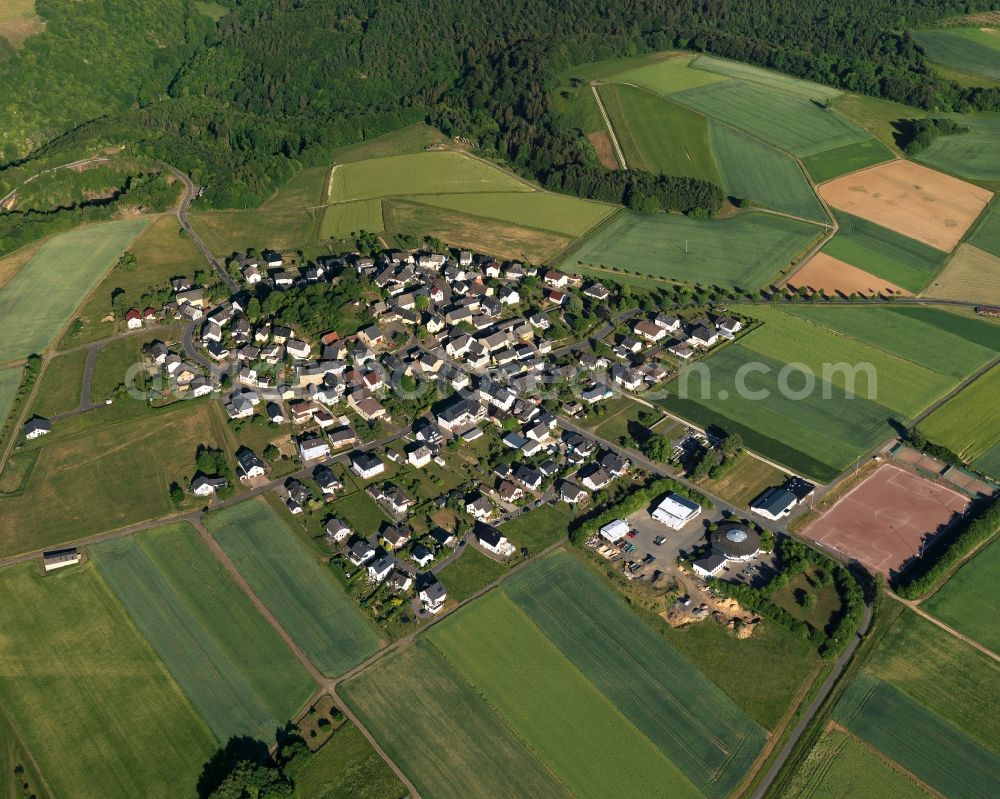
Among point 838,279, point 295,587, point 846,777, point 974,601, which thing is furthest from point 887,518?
point 295,587

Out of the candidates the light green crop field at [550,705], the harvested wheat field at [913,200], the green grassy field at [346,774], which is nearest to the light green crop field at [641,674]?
the light green crop field at [550,705]

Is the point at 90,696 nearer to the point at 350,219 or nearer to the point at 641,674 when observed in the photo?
the point at 641,674

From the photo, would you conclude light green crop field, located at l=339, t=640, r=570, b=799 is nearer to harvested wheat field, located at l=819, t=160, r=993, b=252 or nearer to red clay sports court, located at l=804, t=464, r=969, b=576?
red clay sports court, located at l=804, t=464, r=969, b=576

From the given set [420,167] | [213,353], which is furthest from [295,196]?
[213,353]

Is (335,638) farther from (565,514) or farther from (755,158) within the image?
(755,158)

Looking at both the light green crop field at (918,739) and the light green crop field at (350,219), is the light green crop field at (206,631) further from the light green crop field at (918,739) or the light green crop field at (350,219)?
the light green crop field at (350,219)
